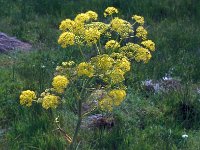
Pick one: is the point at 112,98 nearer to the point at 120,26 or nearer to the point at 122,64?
the point at 122,64

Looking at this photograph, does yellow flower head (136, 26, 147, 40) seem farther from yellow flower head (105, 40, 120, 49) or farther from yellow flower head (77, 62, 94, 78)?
yellow flower head (77, 62, 94, 78)

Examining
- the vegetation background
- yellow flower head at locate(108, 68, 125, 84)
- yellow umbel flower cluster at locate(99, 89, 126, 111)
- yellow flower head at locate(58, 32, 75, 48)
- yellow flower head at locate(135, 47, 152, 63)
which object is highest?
yellow flower head at locate(58, 32, 75, 48)

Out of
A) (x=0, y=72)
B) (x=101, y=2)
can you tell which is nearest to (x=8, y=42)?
(x=0, y=72)

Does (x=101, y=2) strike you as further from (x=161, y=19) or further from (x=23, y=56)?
(x=23, y=56)

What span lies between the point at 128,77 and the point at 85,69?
2767mm

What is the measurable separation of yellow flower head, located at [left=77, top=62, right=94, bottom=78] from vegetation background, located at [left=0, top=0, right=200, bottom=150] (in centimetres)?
108

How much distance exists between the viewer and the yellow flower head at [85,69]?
4.04 metres

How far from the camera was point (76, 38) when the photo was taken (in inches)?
161

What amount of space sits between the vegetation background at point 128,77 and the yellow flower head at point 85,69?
42.6 inches

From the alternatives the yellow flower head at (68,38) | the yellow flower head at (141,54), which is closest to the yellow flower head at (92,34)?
the yellow flower head at (68,38)

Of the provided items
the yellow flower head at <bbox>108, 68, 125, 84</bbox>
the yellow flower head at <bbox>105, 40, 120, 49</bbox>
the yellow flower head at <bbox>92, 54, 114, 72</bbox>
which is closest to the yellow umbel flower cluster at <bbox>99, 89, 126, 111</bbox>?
the yellow flower head at <bbox>108, 68, 125, 84</bbox>

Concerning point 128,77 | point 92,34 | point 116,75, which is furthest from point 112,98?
point 128,77

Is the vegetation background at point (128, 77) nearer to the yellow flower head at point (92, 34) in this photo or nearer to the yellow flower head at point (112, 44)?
the yellow flower head at point (112, 44)

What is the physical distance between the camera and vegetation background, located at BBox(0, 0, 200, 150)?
5133mm
